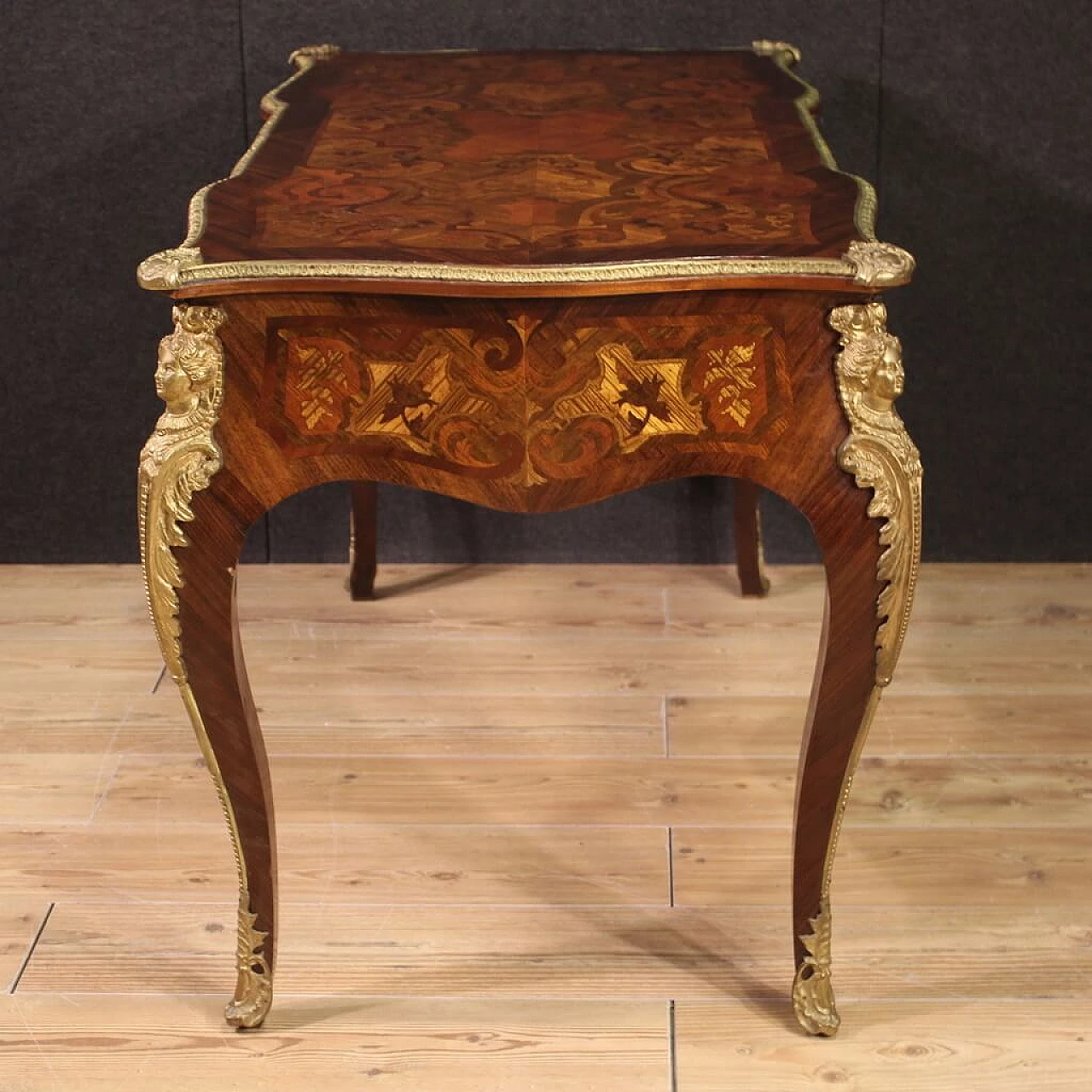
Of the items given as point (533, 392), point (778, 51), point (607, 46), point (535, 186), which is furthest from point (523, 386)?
point (607, 46)

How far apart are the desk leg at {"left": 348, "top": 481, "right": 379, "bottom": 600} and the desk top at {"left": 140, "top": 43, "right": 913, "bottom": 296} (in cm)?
61

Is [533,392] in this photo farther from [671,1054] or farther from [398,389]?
[671,1054]

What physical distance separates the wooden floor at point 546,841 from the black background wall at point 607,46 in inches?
3.2

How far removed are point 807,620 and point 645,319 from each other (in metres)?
1.06

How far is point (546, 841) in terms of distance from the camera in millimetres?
1949

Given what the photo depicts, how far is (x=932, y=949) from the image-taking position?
5.79 ft

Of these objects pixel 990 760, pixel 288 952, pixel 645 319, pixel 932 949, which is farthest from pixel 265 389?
pixel 990 760

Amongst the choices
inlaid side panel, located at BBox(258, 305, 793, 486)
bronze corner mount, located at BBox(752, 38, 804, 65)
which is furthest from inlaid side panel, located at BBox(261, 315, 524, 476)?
bronze corner mount, located at BBox(752, 38, 804, 65)

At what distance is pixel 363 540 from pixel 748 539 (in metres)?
0.55

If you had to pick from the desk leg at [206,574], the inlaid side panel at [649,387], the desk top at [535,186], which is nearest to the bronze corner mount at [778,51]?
the desk top at [535,186]

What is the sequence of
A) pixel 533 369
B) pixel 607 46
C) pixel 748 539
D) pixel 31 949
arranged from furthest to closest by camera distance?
pixel 748 539
pixel 607 46
pixel 31 949
pixel 533 369

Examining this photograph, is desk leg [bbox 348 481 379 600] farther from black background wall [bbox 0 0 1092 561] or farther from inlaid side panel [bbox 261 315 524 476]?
inlaid side panel [bbox 261 315 524 476]

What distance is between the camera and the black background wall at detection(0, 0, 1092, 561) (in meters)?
2.27

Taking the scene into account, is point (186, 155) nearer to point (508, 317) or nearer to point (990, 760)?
point (508, 317)
